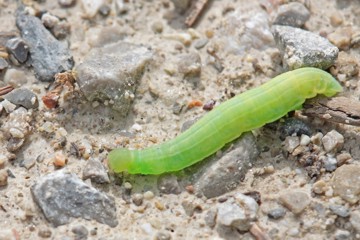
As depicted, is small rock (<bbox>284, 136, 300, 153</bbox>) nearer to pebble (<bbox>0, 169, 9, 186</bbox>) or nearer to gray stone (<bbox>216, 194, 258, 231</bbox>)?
gray stone (<bbox>216, 194, 258, 231</bbox>)

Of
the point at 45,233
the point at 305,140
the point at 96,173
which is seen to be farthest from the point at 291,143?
the point at 45,233

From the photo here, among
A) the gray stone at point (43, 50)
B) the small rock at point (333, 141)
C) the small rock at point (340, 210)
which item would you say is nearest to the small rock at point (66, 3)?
the gray stone at point (43, 50)

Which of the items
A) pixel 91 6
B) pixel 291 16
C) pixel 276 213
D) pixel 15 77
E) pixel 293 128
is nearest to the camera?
pixel 276 213

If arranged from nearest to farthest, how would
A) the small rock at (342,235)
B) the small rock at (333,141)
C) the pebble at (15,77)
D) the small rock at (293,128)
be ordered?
the small rock at (342,235) → the small rock at (333,141) → the small rock at (293,128) → the pebble at (15,77)

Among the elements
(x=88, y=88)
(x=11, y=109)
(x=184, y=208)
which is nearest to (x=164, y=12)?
(x=88, y=88)

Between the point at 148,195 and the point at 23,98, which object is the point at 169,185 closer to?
the point at 148,195

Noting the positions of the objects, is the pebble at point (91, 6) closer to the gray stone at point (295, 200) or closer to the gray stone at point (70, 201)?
the gray stone at point (70, 201)

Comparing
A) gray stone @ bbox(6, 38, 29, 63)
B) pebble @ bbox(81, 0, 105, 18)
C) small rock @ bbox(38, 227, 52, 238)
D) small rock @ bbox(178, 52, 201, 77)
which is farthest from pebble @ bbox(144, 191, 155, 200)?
pebble @ bbox(81, 0, 105, 18)
